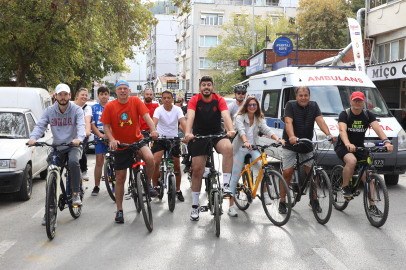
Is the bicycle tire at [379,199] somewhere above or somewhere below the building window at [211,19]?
below

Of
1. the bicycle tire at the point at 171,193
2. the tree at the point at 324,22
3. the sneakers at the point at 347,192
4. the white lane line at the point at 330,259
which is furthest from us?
the tree at the point at 324,22

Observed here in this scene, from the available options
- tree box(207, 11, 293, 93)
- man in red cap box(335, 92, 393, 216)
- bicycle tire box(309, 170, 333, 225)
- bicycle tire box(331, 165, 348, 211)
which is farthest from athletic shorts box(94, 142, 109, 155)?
tree box(207, 11, 293, 93)

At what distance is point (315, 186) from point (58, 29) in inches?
510

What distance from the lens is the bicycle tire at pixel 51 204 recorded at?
5445mm

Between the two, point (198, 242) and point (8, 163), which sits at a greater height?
point (8, 163)

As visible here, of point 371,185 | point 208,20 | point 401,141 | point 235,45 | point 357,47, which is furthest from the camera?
point 208,20

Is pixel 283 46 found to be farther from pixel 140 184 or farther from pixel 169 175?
pixel 140 184

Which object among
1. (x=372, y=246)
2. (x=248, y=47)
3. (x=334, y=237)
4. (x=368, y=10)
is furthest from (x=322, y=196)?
(x=248, y=47)

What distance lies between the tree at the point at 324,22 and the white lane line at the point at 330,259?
33.4 meters

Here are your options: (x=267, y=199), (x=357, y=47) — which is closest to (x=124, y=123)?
(x=267, y=199)

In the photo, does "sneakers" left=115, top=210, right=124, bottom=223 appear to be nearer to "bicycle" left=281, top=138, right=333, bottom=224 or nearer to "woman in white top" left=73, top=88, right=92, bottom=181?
"woman in white top" left=73, top=88, right=92, bottom=181

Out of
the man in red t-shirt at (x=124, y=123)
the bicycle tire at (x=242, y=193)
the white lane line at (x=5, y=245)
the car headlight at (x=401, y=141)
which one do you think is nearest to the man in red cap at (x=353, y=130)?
the bicycle tire at (x=242, y=193)

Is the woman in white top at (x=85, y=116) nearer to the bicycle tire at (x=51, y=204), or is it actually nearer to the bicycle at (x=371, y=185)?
the bicycle tire at (x=51, y=204)

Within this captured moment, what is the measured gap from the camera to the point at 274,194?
20.6 feet
